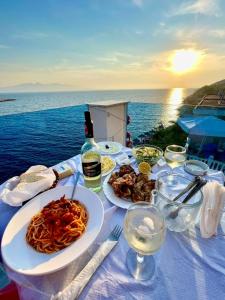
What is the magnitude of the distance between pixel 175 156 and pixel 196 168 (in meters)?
0.15

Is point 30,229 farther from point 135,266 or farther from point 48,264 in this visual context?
point 135,266

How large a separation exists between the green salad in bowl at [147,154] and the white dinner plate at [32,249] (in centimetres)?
47

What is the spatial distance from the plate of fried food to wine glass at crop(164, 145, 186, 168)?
32 cm

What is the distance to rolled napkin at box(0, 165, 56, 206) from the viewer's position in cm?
68

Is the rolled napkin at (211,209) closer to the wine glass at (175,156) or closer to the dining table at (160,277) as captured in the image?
the dining table at (160,277)

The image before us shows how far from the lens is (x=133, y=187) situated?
0.73 metres

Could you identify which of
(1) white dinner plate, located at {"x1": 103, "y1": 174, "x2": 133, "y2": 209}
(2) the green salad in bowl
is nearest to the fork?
(1) white dinner plate, located at {"x1": 103, "y1": 174, "x2": 133, "y2": 209}

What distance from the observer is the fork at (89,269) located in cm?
40

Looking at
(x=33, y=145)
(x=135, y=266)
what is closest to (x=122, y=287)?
(x=135, y=266)

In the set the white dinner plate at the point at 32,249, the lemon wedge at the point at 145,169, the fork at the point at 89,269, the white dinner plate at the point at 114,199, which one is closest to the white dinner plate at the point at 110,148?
the lemon wedge at the point at 145,169

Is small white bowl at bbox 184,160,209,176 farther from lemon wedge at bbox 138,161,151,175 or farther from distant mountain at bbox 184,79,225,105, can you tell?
distant mountain at bbox 184,79,225,105

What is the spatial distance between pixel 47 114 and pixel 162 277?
41.8 ft

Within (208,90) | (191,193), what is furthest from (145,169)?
(208,90)

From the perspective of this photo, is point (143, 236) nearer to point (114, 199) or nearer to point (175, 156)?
point (114, 199)
